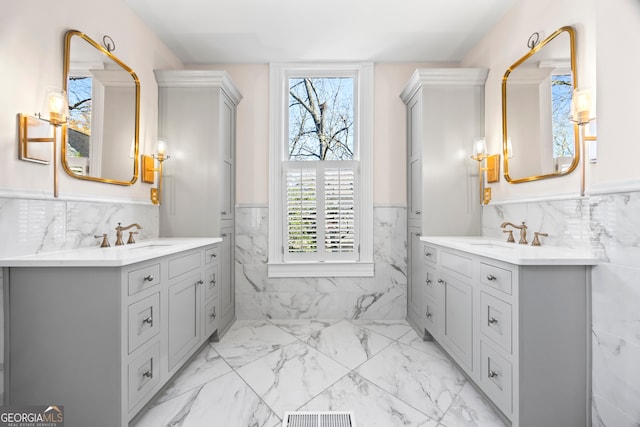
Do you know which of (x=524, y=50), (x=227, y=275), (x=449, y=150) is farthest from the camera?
(x=227, y=275)

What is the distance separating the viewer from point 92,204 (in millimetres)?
1977

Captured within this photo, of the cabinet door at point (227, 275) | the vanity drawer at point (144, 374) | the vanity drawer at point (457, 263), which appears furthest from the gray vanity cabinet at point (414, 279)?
the vanity drawer at point (144, 374)

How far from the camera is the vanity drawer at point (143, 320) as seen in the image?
149 centimetres

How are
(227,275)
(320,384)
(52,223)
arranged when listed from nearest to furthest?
1. (52,223)
2. (320,384)
3. (227,275)

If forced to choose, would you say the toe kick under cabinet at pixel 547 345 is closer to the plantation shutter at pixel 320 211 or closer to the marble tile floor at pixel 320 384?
the marble tile floor at pixel 320 384

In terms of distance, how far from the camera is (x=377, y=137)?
10.5ft

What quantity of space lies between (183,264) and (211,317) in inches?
26.5

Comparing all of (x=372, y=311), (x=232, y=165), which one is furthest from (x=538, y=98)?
(x=232, y=165)

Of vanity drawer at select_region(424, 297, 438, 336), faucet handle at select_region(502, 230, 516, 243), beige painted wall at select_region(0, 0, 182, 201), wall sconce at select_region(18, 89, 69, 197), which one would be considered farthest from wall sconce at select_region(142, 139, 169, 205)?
faucet handle at select_region(502, 230, 516, 243)

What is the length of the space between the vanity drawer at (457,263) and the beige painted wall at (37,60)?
2.37 meters

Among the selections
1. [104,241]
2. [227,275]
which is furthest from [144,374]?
[227,275]

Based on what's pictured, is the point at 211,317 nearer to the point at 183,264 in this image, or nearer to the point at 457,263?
the point at 183,264

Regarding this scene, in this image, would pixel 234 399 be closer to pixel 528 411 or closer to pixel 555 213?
pixel 528 411

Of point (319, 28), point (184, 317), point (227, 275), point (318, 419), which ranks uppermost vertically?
point (319, 28)
